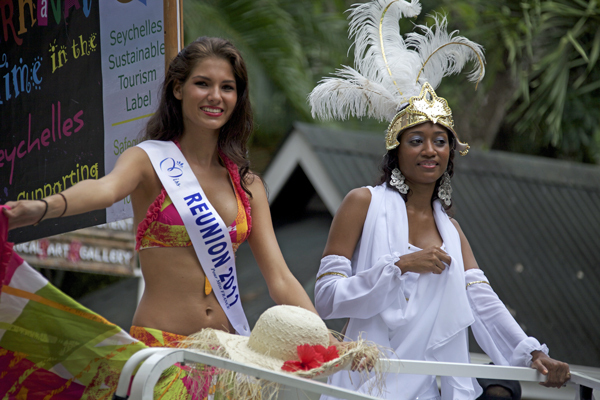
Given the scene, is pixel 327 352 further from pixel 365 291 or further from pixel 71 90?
pixel 71 90

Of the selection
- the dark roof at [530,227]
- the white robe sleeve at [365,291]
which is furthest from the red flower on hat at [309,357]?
the dark roof at [530,227]

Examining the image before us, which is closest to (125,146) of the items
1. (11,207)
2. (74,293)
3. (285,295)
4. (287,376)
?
(285,295)

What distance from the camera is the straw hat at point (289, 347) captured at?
2.13 metres

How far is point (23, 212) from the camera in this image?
192cm

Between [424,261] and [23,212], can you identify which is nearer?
[23,212]

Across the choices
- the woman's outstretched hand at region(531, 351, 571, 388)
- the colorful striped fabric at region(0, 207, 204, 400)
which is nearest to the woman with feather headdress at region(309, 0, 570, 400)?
the woman's outstretched hand at region(531, 351, 571, 388)

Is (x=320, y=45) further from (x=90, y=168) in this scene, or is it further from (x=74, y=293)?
(x=90, y=168)

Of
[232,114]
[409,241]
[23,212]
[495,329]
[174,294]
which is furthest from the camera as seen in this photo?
[409,241]

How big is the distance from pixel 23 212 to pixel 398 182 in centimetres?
197

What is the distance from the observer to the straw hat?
6.98 feet

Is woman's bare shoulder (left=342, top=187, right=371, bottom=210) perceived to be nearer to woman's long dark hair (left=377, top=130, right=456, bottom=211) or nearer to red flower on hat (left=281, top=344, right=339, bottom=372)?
woman's long dark hair (left=377, top=130, right=456, bottom=211)

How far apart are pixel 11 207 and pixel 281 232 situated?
6.95m

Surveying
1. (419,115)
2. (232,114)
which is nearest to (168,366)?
(232,114)

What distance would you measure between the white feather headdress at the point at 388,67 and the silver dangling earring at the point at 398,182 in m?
0.26
